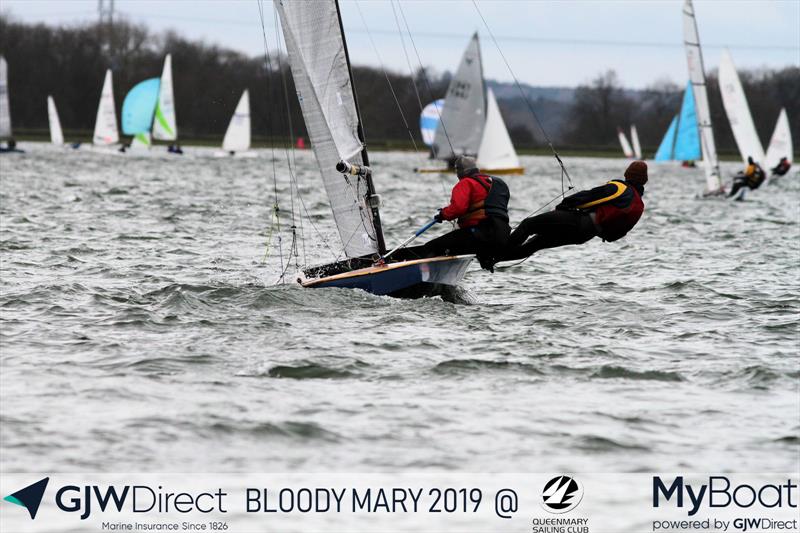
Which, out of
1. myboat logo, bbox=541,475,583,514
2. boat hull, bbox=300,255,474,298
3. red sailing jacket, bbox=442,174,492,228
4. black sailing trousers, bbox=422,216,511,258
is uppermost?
red sailing jacket, bbox=442,174,492,228

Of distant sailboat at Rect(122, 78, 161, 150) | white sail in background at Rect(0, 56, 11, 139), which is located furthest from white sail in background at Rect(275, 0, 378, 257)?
distant sailboat at Rect(122, 78, 161, 150)

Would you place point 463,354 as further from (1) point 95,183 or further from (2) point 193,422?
(1) point 95,183

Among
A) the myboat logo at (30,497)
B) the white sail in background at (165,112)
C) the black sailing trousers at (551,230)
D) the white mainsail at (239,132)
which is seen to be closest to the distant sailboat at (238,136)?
the white mainsail at (239,132)

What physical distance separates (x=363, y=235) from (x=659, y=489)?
588cm

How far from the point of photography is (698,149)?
114 feet

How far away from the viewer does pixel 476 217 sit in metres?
9.90

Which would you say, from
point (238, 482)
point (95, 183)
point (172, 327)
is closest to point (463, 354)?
point (172, 327)

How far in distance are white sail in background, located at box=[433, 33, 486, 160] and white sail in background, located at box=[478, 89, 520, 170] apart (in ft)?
0.82

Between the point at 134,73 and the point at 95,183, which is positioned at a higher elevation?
the point at 134,73

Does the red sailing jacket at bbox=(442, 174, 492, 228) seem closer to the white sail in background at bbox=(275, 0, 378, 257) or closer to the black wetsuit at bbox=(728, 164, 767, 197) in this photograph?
the white sail in background at bbox=(275, 0, 378, 257)

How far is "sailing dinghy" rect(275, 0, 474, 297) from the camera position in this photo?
10352 millimetres

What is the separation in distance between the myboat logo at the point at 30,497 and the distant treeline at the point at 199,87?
69246 millimetres

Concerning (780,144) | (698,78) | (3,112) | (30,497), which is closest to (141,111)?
(3,112)

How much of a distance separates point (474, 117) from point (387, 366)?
117 feet
